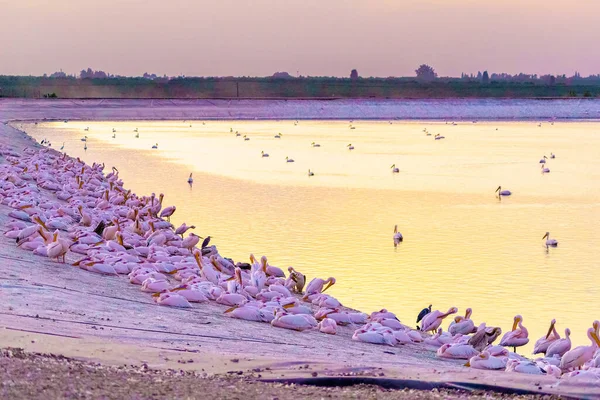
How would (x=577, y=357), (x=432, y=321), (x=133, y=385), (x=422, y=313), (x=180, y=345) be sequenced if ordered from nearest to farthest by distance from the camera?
(x=133, y=385)
(x=180, y=345)
(x=577, y=357)
(x=432, y=321)
(x=422, y=313)

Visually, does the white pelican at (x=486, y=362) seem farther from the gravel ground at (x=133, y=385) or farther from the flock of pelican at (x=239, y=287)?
the gravel ground at (x=133, y=385)

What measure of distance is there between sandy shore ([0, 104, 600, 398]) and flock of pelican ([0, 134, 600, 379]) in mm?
184

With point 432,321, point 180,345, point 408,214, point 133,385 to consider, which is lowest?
point 408,214

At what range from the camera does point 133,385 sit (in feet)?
17.5

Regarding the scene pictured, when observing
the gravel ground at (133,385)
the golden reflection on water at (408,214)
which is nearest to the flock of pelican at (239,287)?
the golden reflection on water at (408,214)

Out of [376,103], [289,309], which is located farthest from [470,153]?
[376,103]

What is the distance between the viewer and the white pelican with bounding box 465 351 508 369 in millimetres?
7480

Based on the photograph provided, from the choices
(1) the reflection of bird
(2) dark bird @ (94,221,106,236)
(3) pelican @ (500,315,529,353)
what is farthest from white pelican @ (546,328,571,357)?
(2) dark bird @ (94,221,106,236)

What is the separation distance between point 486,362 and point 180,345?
7.68ft

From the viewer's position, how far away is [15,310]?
7477mm

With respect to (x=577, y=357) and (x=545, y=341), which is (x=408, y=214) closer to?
(x=545, y=341)

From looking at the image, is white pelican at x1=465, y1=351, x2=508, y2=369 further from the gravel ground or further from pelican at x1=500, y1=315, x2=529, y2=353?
the gravel ground

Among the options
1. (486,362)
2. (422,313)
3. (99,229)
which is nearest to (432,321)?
(422,313)

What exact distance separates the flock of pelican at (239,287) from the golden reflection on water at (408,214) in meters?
0.71
